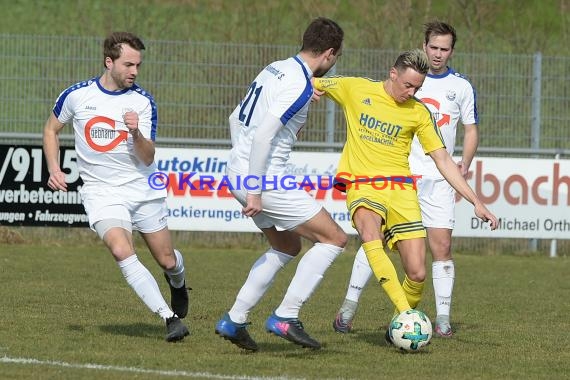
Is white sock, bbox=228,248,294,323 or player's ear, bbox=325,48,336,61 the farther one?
white sock, bbox=228,248,294,323

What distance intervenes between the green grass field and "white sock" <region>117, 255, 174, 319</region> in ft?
0.79

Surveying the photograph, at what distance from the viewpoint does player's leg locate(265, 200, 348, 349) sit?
7977 millimetres

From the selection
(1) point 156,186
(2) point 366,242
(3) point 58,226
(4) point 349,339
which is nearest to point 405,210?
(2) point 366,242

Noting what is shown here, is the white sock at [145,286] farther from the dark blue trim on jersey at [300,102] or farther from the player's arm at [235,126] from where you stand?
the dark blue trim on jersey at [300,102]

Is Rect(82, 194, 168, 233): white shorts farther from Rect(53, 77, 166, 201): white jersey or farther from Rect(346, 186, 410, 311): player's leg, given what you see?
Rect(346, 186, 410, 311): player's leg

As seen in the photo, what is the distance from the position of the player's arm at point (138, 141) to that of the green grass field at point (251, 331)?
127 cm

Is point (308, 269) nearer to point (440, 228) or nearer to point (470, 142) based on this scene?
point (440, 228)

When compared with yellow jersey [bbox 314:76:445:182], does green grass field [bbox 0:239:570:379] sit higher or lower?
lower

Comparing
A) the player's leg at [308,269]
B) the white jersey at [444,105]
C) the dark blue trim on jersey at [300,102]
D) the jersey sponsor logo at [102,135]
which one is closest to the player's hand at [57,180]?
the jersey sponsor logo at [102,135]

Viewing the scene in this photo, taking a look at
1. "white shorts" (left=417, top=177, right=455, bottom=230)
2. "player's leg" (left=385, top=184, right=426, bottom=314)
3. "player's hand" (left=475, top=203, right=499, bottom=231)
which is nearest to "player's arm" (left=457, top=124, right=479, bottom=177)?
"white shorts" (left=417, top=177, right=455, bottom=230)

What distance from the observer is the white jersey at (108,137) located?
8836 mm

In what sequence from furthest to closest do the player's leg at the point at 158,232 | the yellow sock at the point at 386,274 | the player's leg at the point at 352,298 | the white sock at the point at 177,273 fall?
1. the player's leg at the point at 352,298
2. the white sock at the point at 177,273
3. the player's leg at the point at 158,232
4. the yellow sock at the point at 386,274

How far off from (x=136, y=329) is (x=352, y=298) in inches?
64.6

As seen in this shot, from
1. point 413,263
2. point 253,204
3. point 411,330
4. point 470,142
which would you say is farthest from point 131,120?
point 470,142
